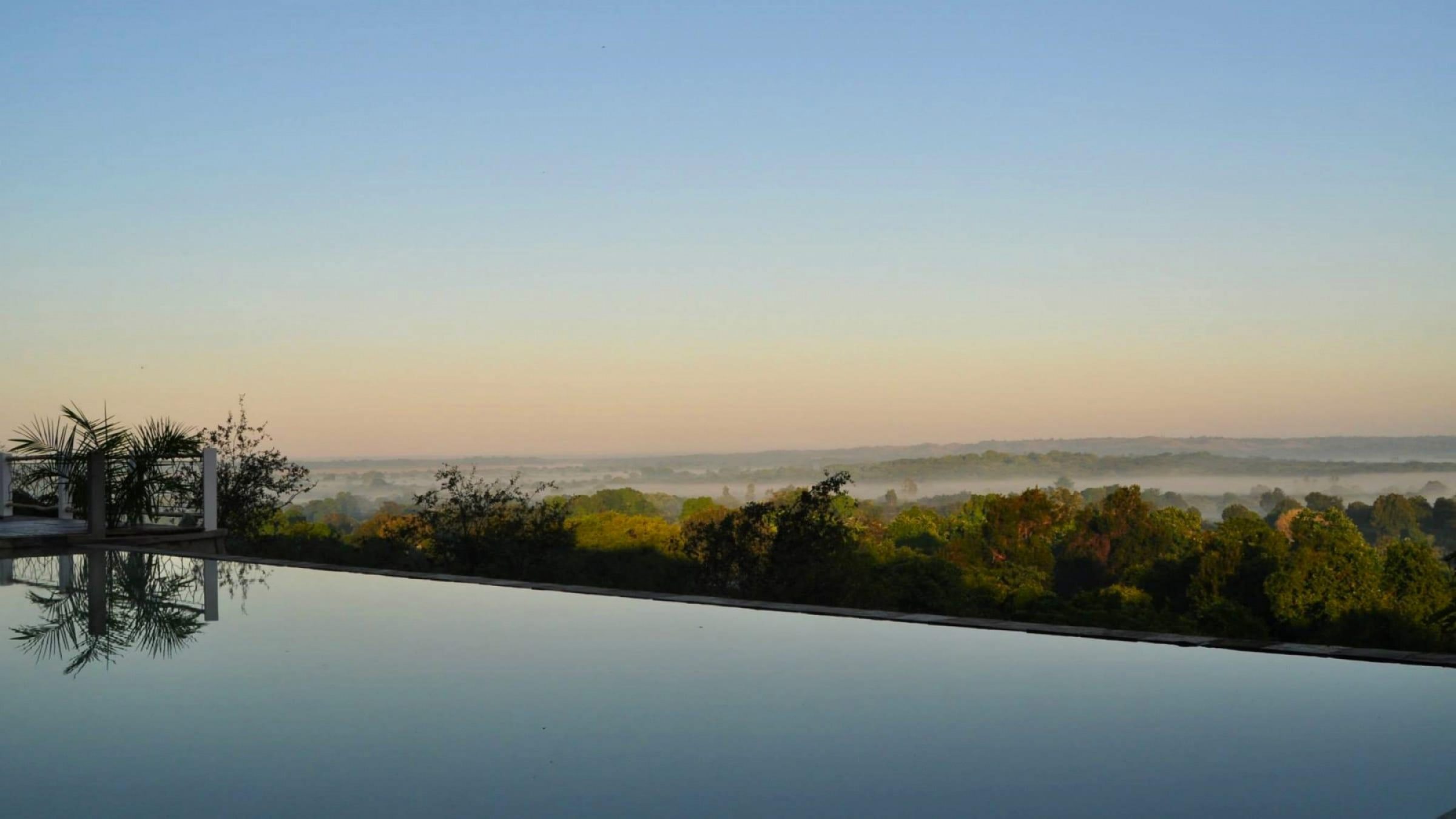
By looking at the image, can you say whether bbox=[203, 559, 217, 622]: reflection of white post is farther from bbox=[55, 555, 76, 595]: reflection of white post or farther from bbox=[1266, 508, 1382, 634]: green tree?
bbox=[1266, 508, 1382, 634]: green tree

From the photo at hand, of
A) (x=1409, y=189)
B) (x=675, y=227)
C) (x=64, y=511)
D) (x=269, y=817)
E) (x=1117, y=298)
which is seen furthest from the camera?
(x=1117, y=298)

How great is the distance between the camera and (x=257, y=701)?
4.44 metres

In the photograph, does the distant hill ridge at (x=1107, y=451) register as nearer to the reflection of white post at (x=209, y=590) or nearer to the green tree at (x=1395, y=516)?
the green tree at (x=1395, y=516)

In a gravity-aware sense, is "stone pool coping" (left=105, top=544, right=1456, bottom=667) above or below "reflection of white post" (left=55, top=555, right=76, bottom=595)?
below

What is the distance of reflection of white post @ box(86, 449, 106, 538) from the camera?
11172mm

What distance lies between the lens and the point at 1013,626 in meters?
6.31

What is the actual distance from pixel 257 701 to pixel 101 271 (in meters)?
15.7

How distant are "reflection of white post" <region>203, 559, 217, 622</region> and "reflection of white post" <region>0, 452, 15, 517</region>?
3.98 metres

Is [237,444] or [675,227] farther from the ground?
[675,227]

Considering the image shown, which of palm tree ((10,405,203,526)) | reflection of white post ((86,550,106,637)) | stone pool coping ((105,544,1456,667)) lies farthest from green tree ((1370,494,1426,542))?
reflection of white post ((86,550,106,637))

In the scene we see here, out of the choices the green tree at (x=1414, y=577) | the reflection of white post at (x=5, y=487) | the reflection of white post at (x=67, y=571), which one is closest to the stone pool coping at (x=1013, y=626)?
the reflection of white post at (x=67, y=571)

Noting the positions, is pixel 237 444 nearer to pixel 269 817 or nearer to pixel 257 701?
pixel 257 701

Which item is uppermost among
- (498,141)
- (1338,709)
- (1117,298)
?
(498,141)

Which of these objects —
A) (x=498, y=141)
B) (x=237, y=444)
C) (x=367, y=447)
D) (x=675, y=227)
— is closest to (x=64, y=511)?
(x=237, y=444)
